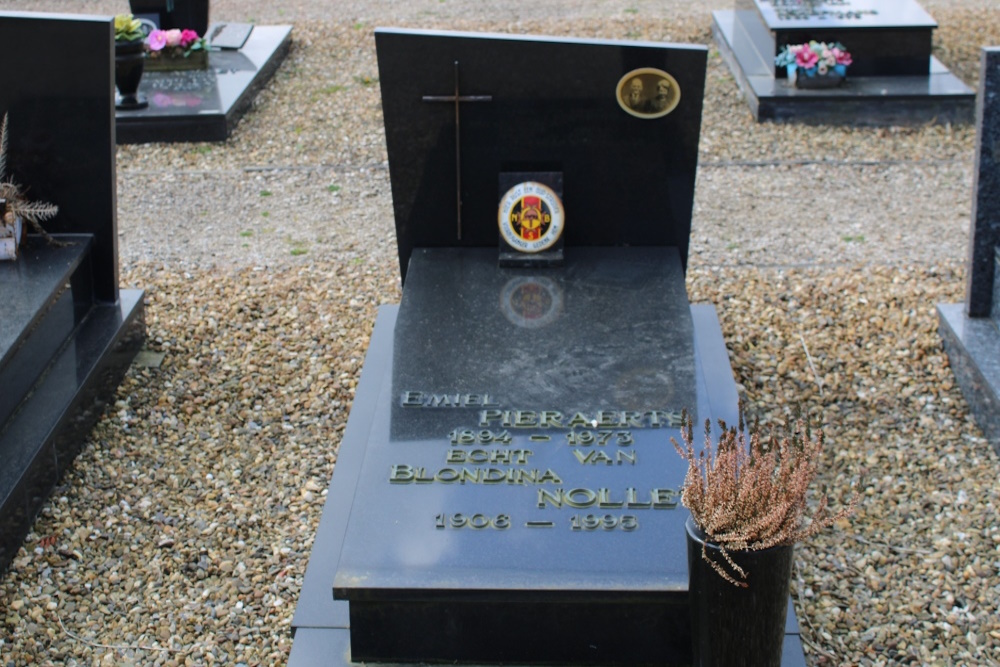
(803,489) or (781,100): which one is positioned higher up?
(803,489)

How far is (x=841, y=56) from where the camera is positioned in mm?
9438

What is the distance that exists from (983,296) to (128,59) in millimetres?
6315

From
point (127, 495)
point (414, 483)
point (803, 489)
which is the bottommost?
point (127, 495)

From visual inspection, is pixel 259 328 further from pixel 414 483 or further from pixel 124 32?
pixel 124 32

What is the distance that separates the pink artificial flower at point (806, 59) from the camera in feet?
30.8

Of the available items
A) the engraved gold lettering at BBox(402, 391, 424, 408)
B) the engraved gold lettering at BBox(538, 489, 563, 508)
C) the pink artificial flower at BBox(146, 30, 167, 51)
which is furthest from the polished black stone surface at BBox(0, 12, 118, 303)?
the pink artificial flower at BBox(146, 30, 167, 51)

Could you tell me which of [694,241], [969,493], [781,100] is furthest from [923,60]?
[969,493]

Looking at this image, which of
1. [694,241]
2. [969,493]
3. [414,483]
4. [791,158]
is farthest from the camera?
[791,158]

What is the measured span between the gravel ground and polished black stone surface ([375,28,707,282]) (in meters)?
0.83

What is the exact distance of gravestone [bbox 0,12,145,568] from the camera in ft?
16.4

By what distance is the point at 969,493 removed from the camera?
4922 mm

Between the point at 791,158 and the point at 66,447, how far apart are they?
18.7 ft

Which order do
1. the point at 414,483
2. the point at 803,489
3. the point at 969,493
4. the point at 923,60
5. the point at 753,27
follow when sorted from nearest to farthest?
the point at 803,489 < the point at 414,483 < the point at 969,493 < the point at 923,60 < the point at 753,27

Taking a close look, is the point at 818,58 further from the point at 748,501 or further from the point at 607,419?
the point at 748,501
